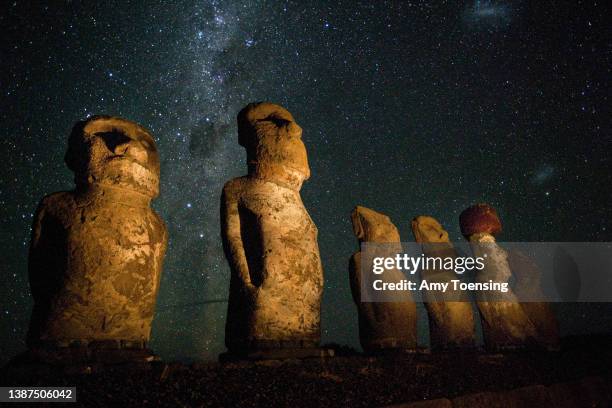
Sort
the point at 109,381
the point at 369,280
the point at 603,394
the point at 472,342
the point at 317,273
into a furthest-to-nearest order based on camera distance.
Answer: the point at 472,342 → the point at 369,280 → the point at 603,394 → the point at 317,273 → the point at 109,381

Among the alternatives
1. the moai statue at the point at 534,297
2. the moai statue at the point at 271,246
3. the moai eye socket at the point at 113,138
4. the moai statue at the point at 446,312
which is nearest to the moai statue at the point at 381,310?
the moai statue at the point at 446,312

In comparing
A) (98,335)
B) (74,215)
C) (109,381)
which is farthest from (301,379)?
(74,215)

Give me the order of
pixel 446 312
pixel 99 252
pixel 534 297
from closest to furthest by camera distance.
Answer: pixel 99 252 → pixel 446 312 → pixel 534 297

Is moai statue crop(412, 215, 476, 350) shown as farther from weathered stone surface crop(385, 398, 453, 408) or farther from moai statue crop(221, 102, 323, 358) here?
weathered stone surface crop(385, 398, 453, 408)

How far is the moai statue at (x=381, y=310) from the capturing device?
5805 millimetres

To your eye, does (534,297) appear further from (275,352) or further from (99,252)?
(99,252)

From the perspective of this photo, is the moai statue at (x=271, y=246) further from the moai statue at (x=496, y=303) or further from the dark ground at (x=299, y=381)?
the moai statue at (x=496, y=303)

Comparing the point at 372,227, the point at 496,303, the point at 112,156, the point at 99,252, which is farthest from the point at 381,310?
the point at 112,156

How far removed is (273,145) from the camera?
4922mm

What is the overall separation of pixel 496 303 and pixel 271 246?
4726 millimetres

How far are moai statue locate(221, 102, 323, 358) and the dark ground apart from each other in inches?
17.7

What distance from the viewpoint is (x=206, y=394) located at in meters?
2.73

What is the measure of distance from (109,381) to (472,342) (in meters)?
6.23

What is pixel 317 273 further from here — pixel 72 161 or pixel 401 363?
pixel 72 161
